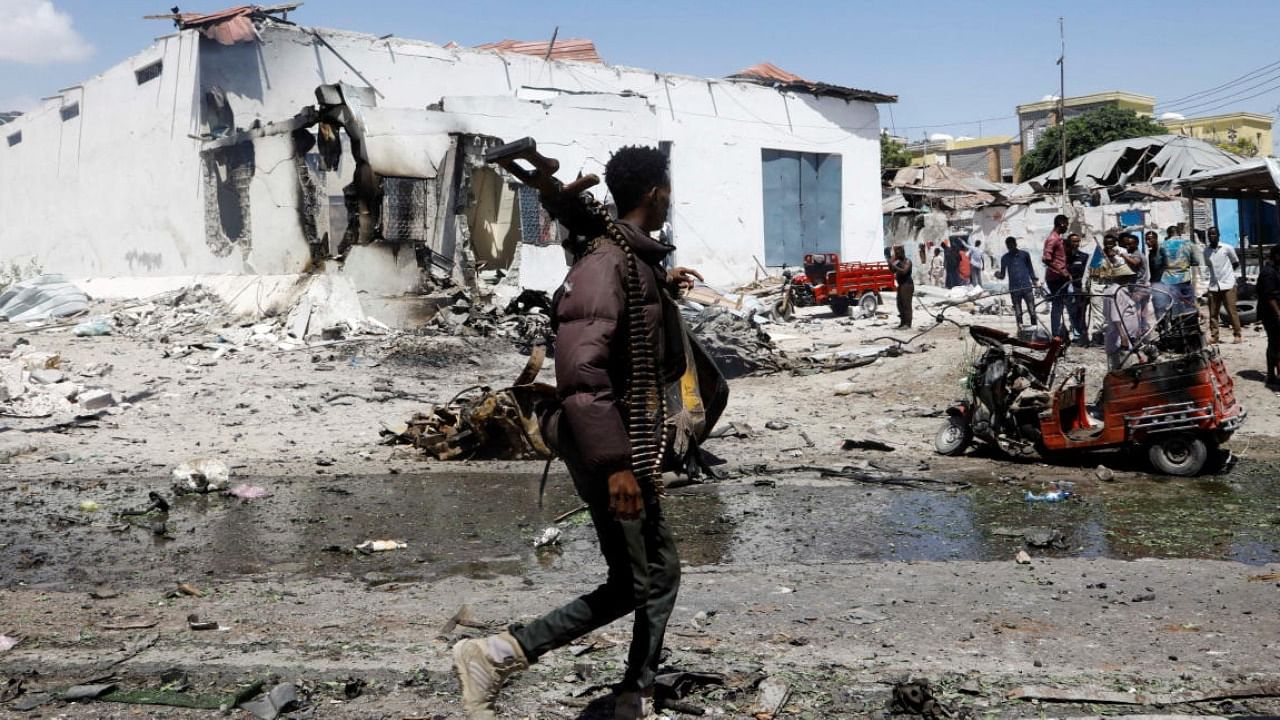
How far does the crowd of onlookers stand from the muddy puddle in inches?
65.0

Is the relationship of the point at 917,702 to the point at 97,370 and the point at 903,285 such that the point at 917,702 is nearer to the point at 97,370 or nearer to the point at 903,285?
the point at 97,370

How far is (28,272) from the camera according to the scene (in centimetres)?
2511

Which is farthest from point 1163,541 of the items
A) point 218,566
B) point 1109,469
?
point 218,566

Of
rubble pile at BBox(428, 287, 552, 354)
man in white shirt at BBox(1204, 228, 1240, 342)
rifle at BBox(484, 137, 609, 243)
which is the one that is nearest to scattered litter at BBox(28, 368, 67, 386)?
rubble pile at BBox(428, 287, 552, 354)

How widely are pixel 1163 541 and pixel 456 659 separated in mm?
4523

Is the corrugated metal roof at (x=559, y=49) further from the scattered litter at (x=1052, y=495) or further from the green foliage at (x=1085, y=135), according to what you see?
the green foliage at (x=1085, y=135)

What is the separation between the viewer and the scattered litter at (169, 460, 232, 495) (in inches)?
310

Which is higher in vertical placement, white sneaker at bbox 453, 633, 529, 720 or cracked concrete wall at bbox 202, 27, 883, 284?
cracked concrete wall at bbox 202, 27, 883, 284

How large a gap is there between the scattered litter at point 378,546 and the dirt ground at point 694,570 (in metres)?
0.07

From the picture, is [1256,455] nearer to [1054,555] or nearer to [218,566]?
[1054,555]

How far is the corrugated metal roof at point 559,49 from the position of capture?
25172 mm

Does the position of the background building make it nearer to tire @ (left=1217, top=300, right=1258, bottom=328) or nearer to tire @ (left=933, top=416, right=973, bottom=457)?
tire @ (left=1217, top=300, right=1258, bottom=328)

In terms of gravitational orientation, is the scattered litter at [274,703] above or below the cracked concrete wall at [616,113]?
below

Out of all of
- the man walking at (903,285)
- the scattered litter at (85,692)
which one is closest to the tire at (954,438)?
the scattered litter at (85,692)
